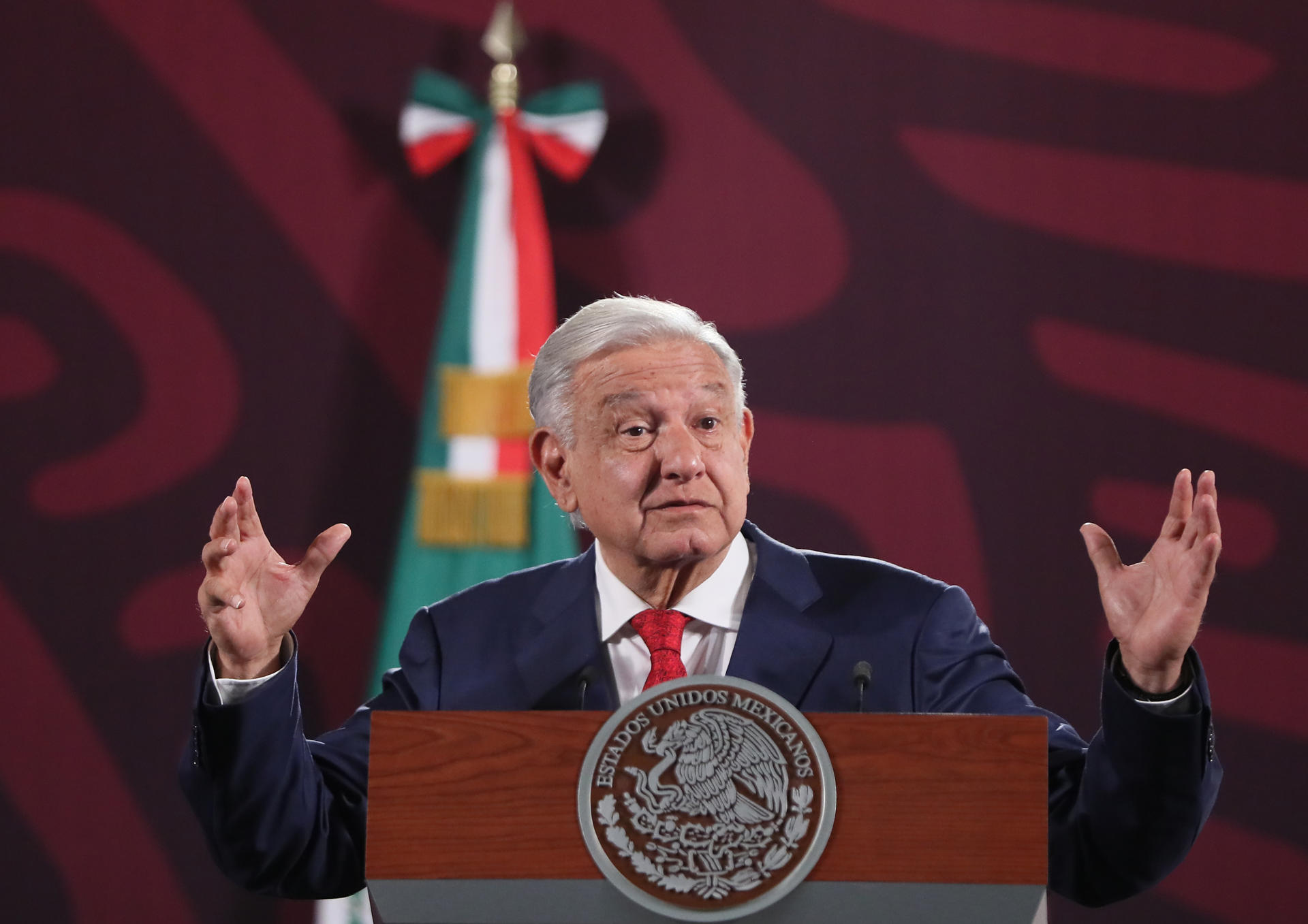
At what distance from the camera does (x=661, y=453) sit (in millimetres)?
1952

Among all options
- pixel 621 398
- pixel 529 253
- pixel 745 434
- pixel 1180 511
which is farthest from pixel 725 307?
pixel 1180 511

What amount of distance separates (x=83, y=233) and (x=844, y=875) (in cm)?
316

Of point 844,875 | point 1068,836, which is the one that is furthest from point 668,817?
point 1068,836

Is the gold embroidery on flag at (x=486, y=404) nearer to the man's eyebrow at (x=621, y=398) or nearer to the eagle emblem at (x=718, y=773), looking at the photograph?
the man's eyebrow at (x=621, y=398)

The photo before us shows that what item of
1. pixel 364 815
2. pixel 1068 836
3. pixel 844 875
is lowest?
pixel 364 815

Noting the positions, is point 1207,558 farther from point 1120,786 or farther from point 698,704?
point 698,704

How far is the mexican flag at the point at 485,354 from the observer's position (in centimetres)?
348

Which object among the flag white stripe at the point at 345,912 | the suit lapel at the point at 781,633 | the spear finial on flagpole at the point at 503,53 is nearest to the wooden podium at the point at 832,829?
the suit lapel at the point at 781,633

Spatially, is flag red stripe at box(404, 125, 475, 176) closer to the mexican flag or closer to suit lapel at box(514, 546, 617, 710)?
the mexican flag

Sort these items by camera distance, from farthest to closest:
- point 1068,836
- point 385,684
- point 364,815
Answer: point 385,684
point 364,815
point 1068,836

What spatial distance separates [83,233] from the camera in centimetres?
378

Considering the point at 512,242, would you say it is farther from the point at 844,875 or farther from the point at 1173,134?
the point at 844,875

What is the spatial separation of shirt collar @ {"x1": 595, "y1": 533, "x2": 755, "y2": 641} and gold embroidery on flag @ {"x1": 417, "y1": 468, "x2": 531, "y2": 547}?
142 centimetres

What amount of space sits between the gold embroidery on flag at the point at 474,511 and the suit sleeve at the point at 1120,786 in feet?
5.90
